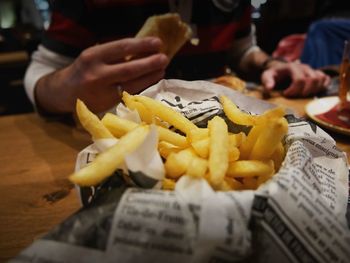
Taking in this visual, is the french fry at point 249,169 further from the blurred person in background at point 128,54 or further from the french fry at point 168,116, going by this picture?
the blurred person in background at point 128,54

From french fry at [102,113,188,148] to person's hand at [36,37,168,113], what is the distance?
0.52m

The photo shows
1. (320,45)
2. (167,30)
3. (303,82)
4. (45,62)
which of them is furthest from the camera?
(320,45)

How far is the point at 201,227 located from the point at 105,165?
153mm

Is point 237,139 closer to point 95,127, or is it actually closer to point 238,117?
point 238,117

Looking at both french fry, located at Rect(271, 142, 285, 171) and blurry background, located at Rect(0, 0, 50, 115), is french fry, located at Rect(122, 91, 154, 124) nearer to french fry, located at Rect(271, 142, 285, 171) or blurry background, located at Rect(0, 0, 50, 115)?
french fry, located at Rect(271, 142, 285, 171)

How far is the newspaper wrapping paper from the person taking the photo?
1.61 feet

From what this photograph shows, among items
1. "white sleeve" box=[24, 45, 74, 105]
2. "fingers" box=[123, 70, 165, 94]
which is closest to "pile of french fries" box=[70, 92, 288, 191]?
"fingers" box=[123, 70, 165, 94]

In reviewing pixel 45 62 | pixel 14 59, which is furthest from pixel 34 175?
pixel 14 59

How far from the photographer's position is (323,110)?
126 centimetres

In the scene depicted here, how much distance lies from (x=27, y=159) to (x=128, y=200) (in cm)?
68

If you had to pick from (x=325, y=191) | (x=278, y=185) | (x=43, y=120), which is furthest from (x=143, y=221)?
(x=43, y=120)

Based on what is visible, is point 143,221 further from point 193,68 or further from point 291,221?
point 193,68

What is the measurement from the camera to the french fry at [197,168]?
1.74 ft

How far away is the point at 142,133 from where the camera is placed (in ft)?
1.82
